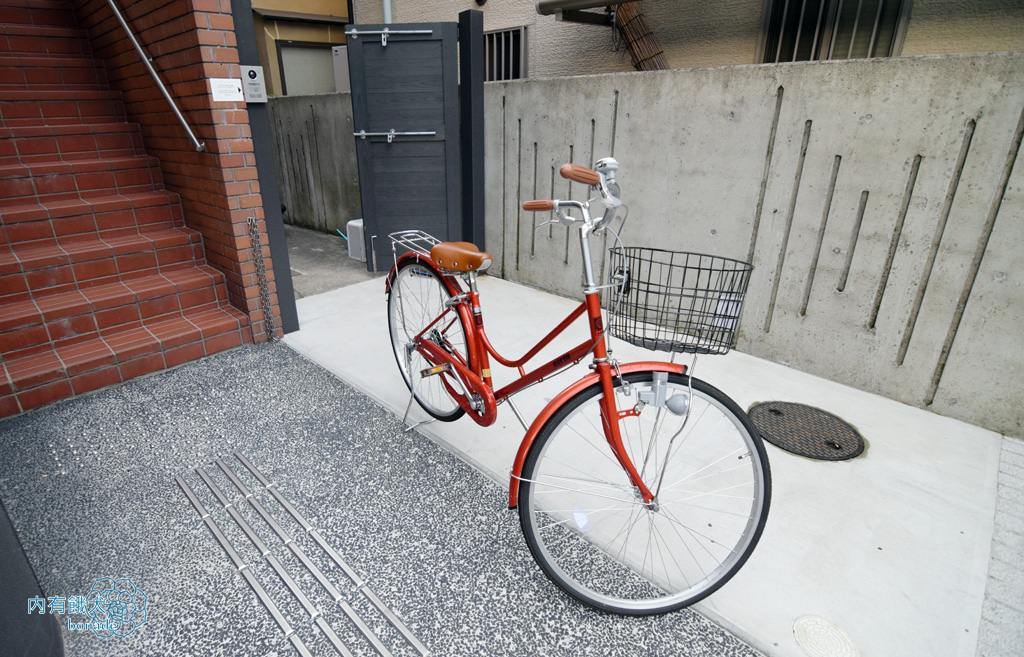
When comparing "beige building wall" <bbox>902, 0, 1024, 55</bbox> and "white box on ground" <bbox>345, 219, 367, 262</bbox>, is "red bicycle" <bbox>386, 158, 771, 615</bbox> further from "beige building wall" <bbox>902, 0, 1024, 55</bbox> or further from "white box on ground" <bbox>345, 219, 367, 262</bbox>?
"beige building wall" <bbox>902, 0, 1024, 55</bbox>

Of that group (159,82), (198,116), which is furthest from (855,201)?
(159,82)

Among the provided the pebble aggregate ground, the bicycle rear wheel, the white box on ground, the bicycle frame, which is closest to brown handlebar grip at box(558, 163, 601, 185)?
the bicycle frame

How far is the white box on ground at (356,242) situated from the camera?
193 inches

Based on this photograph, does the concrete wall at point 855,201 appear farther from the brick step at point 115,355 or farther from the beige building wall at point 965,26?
the brick step at point 115,355

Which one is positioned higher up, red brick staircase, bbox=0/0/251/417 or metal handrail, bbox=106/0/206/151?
metal handrail, bbox=106/0/206/151

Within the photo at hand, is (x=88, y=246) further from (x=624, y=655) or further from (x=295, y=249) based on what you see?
(x=624, y=655)

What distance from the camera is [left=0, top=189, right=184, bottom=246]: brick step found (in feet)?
9.51

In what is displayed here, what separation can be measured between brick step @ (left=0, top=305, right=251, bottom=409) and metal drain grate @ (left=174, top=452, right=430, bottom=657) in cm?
108

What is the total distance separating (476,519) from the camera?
1.94 meters

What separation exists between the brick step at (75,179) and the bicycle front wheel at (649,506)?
333 centimetres

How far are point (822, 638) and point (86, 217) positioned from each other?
416 centimetres

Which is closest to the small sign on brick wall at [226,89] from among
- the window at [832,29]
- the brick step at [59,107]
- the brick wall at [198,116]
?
the brick wall at [198,116]

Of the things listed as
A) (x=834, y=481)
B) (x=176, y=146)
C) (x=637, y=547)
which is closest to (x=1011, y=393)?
(x=834, y=481)

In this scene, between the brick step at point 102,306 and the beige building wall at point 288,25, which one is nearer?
the brick step at point 102,306
